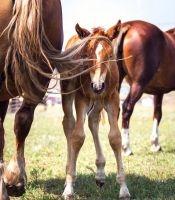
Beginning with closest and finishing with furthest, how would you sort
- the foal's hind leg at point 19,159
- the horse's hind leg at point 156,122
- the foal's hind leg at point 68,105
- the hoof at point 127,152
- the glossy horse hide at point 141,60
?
the foal's hind leg at point 19,159 → the foal's hind leg at point 68,105 → the hoof at point 127,152 → the glossy horse hide at point 141,60 → the horse's hind leg at point 156,122

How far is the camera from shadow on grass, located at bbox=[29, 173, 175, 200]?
4758 mm

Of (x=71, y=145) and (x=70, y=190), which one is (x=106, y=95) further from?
(x=70, y=190)

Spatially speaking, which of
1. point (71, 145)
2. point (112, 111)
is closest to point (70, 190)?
point (71, 145)

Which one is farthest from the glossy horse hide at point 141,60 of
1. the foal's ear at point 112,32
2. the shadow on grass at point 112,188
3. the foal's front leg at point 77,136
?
the foal's front leg at point 77,136

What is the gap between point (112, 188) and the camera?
509 centimetres

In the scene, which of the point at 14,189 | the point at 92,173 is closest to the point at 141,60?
the point at 92,173

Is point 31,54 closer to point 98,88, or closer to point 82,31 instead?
point 98,88

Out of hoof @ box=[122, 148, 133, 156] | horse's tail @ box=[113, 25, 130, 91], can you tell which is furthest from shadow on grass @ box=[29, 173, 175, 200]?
horse's tail @ box=[113, 25, 130, 91]

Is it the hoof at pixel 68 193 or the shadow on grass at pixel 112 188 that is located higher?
the hoof at pixel 68 193

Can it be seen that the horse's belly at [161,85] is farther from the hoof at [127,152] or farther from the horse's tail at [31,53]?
the horse's tail at [31,53]

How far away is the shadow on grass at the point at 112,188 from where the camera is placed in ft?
15.6

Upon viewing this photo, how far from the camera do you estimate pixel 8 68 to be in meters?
4.07

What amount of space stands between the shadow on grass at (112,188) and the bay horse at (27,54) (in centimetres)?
78

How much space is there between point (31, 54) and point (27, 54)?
0.20ft
